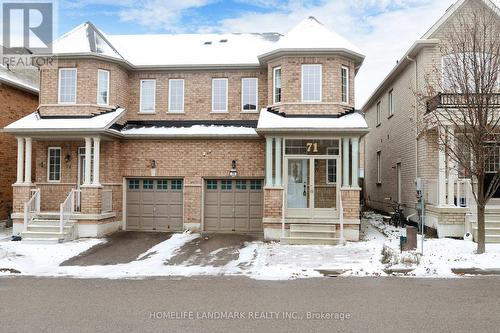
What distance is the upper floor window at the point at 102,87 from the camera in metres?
16.3

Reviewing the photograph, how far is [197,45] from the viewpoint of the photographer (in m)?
19.0

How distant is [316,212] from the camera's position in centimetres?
1495

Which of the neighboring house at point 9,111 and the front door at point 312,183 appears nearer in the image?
the front door at point 312,183

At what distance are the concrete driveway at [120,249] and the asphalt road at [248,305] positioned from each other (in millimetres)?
2206

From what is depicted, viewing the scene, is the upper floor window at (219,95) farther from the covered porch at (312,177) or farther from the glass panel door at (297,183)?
the glass panel door at (297,183)

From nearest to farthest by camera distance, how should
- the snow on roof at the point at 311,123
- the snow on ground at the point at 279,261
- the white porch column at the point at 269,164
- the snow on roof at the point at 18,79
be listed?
the snow on ground at the point at 279,261
the snow on roof at the point at 311,123
the white porch column at the point at 269,164
the snow on roof at the point at 18,79

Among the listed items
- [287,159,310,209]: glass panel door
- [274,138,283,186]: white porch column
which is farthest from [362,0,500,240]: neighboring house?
[274,138,283,186]: white porch column

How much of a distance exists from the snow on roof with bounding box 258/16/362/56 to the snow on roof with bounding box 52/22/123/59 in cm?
646

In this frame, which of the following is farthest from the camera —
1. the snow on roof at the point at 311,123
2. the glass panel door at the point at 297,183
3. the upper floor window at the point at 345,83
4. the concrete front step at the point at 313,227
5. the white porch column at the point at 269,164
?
the upper floor window at the point at 345,83

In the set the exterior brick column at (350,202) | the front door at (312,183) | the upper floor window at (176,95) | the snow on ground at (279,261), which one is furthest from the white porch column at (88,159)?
the exterior brick column at (350,202)

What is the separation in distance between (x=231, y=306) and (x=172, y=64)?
12181 mm

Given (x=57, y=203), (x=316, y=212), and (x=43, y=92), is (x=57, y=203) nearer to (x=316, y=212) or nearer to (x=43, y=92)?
(x=43, y=92)

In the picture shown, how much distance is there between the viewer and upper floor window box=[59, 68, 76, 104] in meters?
16.3

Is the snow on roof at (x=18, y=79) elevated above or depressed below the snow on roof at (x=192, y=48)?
below
